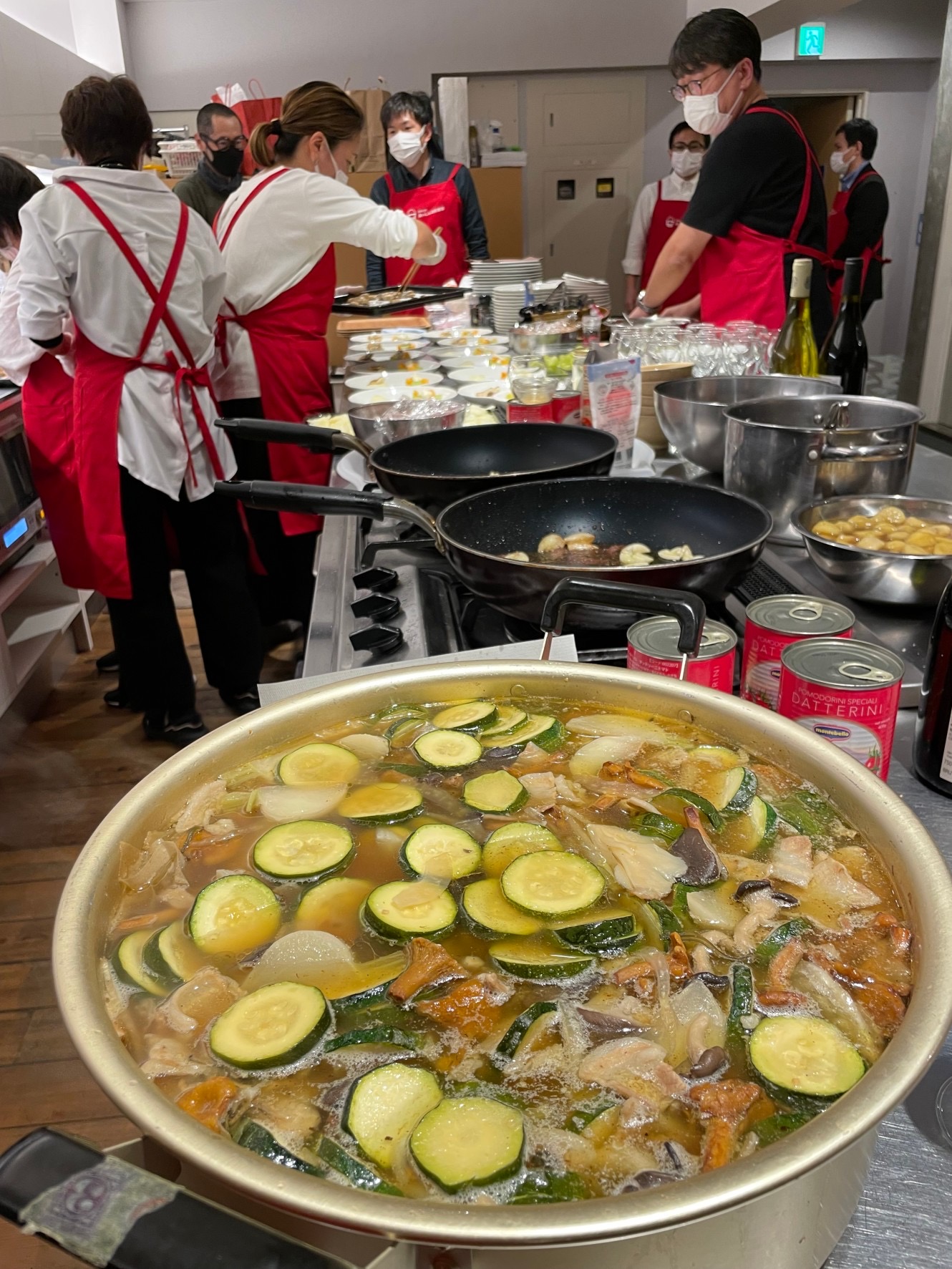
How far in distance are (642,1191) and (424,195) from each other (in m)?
6.35

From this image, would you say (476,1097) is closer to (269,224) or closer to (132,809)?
(132,809)

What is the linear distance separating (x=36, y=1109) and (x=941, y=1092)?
1987 mm

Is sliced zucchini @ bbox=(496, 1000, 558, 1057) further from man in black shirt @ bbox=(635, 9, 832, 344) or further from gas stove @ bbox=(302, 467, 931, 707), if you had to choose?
man in black shirt @ bbox=(635, 9, 832, 344)

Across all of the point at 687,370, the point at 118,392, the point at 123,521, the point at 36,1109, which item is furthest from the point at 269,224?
the point at 36,1109

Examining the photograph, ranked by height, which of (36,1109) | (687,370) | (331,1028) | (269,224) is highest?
(269,224)

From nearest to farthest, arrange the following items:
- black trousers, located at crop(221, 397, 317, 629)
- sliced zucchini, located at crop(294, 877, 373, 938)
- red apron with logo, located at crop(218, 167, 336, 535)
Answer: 1. sliced zucchini, located at crop(294, 877, 373, 938)
2. red apron with logo, located at crop(218, 167, 336, 535)
3. black trousers, located at crop(221, 397, 317, 629)

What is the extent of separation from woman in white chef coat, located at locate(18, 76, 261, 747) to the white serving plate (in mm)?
524

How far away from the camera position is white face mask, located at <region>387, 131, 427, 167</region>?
5.68m

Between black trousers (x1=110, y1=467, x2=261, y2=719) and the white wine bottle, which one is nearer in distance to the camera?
the white wine bottle

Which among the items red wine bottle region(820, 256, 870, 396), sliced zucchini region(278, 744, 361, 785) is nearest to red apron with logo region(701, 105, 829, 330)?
red wine bottle region(820, 256, 870, 396)

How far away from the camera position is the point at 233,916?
29.2 inches

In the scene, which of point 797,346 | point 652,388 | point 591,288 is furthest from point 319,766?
point 591,288

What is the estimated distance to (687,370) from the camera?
228cm

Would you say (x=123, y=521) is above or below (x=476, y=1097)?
below
